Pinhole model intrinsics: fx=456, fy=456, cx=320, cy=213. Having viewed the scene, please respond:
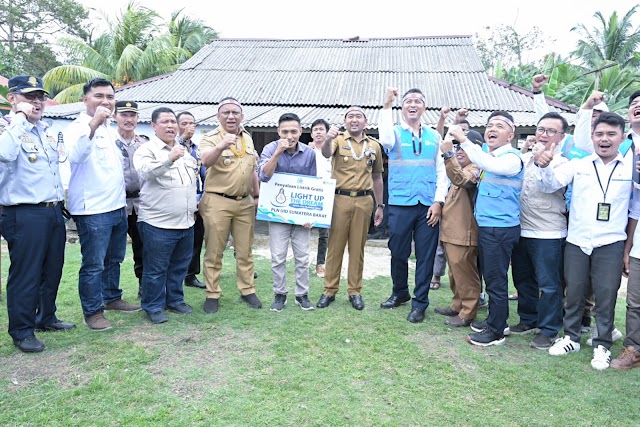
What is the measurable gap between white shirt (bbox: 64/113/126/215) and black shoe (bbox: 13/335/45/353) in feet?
3.57

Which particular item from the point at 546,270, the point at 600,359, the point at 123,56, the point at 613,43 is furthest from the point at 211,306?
the point at 613,43

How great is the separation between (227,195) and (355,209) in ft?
4.33

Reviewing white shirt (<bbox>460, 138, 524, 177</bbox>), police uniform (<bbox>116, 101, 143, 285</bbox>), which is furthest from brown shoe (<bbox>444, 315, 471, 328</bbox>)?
police uniform (<bbox>116, 101, 143, 285</bbox>)

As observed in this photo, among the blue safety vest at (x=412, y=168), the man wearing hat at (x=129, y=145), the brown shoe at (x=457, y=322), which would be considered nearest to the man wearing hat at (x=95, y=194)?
the man wearing hat at (x=129, y=145)

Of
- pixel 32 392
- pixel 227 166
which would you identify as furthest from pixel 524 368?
pixel 32 392

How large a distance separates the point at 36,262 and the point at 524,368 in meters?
3.93

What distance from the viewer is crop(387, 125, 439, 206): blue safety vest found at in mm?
4547

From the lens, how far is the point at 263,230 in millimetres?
10375

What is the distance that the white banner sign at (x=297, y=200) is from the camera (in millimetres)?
4684

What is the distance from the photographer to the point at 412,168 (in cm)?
455

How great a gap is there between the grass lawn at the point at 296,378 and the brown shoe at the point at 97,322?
8 centimetres

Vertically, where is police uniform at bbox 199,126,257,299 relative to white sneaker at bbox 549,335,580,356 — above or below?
above

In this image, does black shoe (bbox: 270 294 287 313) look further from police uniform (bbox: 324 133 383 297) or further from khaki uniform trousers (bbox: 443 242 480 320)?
khaki uniform trousers (bbox: 443 242 480 320)

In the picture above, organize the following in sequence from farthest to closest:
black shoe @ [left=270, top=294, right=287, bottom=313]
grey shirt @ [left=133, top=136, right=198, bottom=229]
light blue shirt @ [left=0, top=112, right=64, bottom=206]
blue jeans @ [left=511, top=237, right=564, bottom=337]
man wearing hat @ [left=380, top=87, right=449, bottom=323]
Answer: black shoe @ [left=270, top=294, right=287, bottom=313], man wearing hat @ [left=380, top=87, right=449, bottom=323], grey shirt @ [left=133, top=136, right=198, bottom=229], blue jeans @ [left=511, top=237, right=564, bottom=337], light blue shirt @ [left=0, top=112, right=64, bottom=206]
